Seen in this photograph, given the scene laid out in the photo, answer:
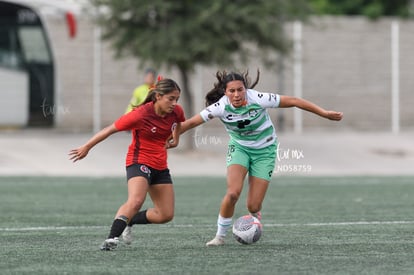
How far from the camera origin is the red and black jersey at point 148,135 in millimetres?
10195

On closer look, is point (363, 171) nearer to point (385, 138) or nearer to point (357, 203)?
point (385, 138)

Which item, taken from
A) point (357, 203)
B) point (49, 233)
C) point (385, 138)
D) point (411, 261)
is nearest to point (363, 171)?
point (385, 138)

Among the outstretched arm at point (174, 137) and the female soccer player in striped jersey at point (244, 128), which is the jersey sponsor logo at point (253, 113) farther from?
the outstretched arm at point (174, 137)

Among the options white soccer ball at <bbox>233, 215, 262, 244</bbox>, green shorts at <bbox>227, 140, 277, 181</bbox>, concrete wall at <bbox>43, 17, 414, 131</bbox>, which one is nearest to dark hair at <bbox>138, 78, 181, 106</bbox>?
green shorts at <bbox>227, 140, 277, 181</bbox>

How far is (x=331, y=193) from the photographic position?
19.1 metres

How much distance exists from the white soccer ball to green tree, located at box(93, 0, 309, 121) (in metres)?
16.9

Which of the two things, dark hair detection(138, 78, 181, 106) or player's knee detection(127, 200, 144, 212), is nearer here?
player's knee detection(127, 200, 144, 212)

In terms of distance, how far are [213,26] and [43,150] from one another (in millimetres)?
6041

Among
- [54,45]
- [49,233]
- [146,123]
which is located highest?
[54,45]

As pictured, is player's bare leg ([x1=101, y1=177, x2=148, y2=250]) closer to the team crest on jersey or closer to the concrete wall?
the team crest on jersey

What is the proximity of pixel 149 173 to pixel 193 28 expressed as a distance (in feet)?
57.9

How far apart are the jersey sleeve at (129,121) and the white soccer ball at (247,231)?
141 centimetres

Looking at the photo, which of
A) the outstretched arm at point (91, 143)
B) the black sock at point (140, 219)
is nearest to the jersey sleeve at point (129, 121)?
the outstretched arm at point (91, 143)

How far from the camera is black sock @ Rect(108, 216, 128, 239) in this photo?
32.0 ft
